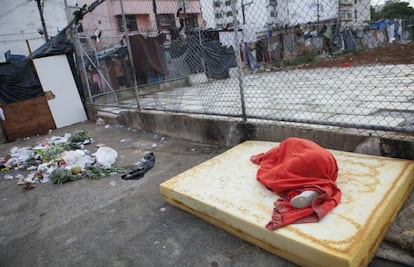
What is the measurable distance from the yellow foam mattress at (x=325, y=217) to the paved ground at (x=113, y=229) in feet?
0.45

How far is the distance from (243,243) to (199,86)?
7587 mm

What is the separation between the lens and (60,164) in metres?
4.29

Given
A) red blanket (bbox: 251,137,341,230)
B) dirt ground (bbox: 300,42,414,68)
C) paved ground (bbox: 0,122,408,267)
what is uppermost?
dirt ground (bbox: 300,42,414,68)

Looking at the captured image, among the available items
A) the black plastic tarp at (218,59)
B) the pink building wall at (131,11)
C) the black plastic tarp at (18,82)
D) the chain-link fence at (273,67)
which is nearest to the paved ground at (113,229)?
the chain-link fence at (273,67)

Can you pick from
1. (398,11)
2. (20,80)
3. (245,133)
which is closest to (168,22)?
(20,80)

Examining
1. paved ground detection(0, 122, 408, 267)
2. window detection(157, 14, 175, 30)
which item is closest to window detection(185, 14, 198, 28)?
window detection(157, 14, 175, 30)

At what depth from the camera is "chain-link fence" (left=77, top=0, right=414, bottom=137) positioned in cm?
378

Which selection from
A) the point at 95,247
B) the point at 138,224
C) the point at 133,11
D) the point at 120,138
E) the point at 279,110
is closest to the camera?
the point at 95,247

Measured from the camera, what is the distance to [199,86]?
9195 millimetres

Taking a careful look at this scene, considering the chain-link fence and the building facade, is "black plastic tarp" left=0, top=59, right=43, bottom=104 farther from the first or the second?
the building facade

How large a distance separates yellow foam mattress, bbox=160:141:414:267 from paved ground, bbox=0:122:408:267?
0.14m

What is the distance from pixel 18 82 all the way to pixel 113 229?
679 centimetres

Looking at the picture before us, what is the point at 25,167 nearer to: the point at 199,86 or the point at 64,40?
the point at 64,40

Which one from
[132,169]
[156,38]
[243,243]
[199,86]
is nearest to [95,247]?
[243,243]
